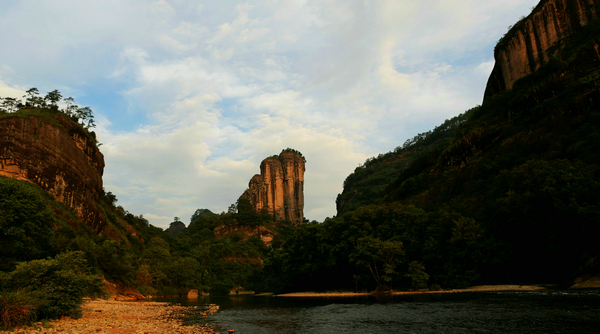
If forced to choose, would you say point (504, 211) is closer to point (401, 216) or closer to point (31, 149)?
point (401, 216)

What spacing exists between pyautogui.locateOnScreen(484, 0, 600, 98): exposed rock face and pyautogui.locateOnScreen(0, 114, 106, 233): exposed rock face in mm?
82264

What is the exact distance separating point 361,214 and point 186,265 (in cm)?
4042

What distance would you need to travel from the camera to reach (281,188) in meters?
160

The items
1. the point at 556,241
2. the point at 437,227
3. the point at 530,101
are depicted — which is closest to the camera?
the point at 556,241

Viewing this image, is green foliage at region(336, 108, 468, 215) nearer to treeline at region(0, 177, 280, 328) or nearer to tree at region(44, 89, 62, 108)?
Result: treeline at region(0, 177, 280, 328)

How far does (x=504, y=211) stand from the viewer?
37.3 meters

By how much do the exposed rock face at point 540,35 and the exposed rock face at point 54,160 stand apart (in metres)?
82.3

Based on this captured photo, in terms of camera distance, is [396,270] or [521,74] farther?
[521,74]

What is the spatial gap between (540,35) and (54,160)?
282 ft

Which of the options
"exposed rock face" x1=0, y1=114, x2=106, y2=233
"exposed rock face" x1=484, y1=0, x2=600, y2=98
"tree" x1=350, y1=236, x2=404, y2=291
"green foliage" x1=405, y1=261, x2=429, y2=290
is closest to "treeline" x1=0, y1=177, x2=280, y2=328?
"exposed rock face" x1=0, y1=114, x2=106, y2=233

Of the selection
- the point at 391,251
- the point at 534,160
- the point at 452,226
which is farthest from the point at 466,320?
the point at 534,160

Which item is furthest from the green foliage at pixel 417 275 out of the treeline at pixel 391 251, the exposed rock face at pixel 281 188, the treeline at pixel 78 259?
the exposed rock face at pixel 281 188

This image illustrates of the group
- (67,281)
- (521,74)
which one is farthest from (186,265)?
(521,74)

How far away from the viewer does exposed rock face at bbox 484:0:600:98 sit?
62125 millimetres
